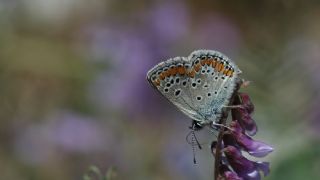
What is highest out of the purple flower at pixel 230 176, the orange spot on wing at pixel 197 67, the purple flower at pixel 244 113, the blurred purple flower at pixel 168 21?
the orange spot on wing at pixel 197 67

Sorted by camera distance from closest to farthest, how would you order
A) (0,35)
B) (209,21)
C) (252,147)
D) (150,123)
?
(252,147)
(150,123)
(0,35)
(209,21)

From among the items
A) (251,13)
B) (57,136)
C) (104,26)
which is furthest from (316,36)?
(57,136)

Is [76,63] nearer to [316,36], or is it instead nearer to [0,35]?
[0,35]

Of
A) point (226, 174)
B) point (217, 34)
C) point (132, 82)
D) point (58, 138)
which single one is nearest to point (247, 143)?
point (226, 174)

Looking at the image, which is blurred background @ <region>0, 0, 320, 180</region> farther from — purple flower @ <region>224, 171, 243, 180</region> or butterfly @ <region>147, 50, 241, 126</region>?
purple flower @ <region>224, 171, 243, 180</region>

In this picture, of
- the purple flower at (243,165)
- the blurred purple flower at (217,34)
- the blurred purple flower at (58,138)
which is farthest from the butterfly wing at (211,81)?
the blurred purple flower at (217,34)

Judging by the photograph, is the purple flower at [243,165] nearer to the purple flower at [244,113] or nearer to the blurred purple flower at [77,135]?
the purple flower at [244,113]

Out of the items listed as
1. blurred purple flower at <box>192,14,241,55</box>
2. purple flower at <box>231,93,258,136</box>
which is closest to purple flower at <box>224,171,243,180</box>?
purple flower at <box>231,93,258,136</box>
